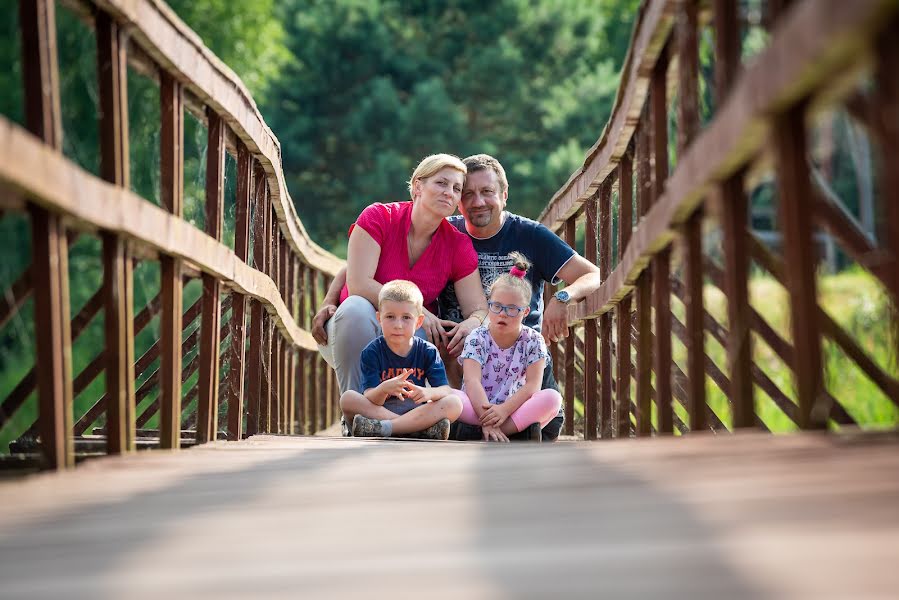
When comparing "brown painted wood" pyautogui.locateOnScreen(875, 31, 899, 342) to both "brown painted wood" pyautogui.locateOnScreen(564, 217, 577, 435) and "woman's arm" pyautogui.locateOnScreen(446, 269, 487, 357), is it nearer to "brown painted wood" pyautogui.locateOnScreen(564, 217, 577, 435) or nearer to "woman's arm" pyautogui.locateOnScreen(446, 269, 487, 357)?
"woman's arm" pyautogui.locateOnScreen(446, 269, 487, 357)

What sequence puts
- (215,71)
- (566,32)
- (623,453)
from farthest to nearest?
(566,32), (215,71), (623,453)

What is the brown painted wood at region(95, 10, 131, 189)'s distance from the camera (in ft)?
8.23

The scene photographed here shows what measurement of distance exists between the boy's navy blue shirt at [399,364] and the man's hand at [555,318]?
1.97 ft

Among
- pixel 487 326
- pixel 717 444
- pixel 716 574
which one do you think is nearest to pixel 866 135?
pixel 717 444

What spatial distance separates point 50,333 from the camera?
2.15 metres

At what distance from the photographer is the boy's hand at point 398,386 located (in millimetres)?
3977

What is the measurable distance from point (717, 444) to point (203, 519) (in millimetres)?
767

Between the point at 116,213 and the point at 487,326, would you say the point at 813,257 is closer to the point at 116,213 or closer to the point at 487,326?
the point at 116,213

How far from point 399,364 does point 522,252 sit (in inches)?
34.9

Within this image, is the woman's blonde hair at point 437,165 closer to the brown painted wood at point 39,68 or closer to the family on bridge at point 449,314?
the family on bridge at point 449,314

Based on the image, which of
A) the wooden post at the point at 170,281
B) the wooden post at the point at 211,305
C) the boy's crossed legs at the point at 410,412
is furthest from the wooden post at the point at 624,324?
the wooden post at the point at 170,281

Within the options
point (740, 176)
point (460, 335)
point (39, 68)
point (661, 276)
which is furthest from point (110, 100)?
point (460, 335)

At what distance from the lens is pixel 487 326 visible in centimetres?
447

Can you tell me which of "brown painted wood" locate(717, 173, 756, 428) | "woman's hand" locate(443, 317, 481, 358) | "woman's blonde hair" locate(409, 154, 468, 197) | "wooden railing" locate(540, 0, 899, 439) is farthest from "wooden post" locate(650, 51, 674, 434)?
"woman's hand" locate(443, 317, 481, 358)
